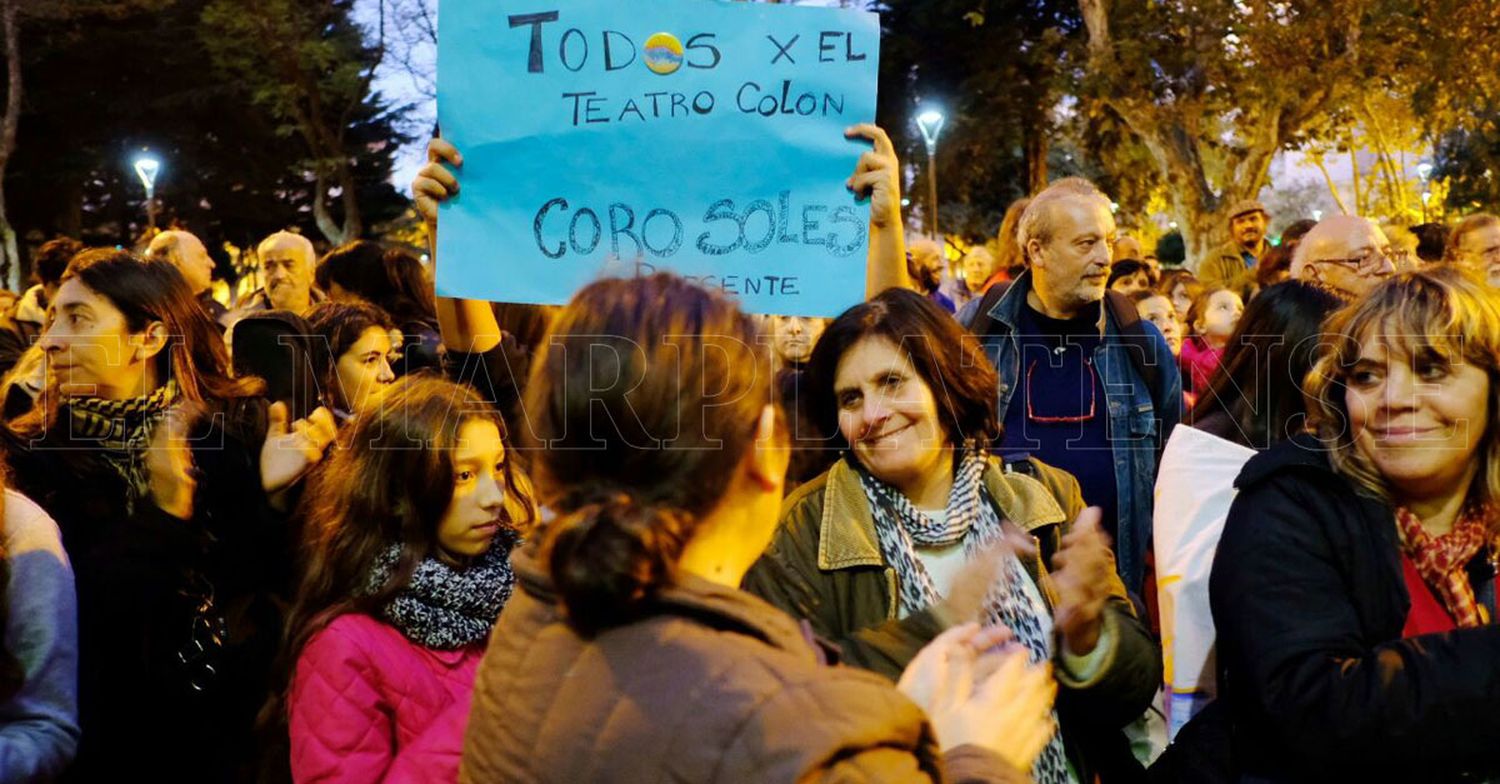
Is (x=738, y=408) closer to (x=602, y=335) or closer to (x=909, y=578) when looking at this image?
(x=602, y=335)

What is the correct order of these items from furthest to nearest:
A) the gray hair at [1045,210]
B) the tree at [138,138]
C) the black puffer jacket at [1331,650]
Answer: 1. the tree at [138,138]
2. the gray hair at [1045,210]
3. the black puffer jacket at [1331,650]

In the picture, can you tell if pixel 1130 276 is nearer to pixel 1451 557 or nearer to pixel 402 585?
pixel 1451 557

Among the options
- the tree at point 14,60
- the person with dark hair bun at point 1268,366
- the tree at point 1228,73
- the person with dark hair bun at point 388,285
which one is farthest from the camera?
the tree at point 14,60

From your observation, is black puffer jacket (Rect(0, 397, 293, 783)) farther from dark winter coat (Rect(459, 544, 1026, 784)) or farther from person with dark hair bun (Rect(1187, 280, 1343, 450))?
person with dark hair bun (Rect(1187, 280, 1343, 450))

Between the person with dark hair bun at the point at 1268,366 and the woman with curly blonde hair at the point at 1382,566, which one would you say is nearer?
the woman with curly blonde hair at the point at 1382,566

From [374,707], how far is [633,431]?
→ 1.52 meters

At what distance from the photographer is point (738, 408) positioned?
1683 mm

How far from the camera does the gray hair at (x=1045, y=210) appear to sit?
5.05 meters

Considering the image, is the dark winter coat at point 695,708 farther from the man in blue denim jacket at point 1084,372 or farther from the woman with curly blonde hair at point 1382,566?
the man in blue denim jacket at point 1084,372

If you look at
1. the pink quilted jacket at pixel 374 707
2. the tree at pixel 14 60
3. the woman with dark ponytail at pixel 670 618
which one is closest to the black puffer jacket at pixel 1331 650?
the woman with dark ponytail at pixel 670 618

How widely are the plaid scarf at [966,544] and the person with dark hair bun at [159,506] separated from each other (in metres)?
1.91

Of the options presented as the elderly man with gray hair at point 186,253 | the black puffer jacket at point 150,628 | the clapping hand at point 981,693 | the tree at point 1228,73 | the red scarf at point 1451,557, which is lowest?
the black puffer jacket at point 150,628

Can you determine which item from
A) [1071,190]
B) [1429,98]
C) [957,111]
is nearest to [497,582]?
[1071,190]

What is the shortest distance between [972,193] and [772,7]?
100ft
